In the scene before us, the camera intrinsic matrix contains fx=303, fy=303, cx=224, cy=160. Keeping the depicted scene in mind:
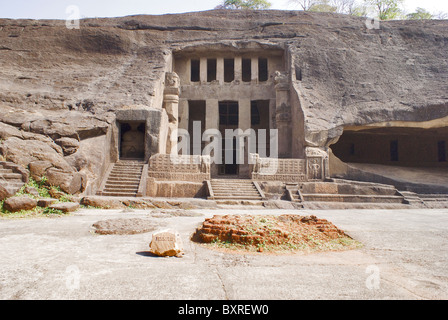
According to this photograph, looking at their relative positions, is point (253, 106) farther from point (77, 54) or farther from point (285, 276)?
point (285, 276)

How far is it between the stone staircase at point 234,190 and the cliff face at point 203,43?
11.6 ft

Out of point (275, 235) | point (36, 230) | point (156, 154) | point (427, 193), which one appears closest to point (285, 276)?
point (275, 235)

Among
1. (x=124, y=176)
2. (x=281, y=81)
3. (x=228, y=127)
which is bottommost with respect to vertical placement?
(x=124, y=176)

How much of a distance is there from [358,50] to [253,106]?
273 inches

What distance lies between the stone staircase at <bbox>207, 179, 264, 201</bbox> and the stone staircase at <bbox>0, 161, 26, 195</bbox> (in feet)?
16.7

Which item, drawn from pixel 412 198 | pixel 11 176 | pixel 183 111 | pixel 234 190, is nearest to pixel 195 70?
pixel 183 111

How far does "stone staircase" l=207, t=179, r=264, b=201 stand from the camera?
992 cm

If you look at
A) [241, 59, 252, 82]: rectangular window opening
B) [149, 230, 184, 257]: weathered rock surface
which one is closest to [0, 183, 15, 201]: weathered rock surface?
[149, 230, 184, 257]: weathered rock surface

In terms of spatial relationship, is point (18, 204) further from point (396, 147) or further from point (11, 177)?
point (396, 147)

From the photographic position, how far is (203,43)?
16.6m

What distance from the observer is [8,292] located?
74.3 inches

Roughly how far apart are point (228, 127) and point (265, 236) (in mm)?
16471

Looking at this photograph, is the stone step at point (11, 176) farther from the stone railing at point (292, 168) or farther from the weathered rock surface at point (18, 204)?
the stone railing at point (292, 168)

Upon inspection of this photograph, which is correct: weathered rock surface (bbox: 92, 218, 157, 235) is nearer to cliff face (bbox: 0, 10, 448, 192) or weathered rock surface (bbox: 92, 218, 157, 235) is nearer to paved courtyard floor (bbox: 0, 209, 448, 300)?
paved courtyard floor (bbox: 0, 209, 448, 300)
